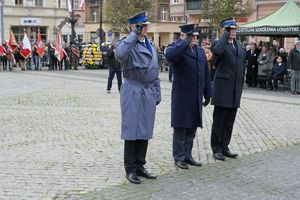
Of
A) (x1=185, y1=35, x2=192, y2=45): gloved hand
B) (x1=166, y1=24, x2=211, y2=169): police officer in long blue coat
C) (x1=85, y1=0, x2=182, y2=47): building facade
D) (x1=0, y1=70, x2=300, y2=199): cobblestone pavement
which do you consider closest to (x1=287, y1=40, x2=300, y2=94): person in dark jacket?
(x1=0, y1=70, x2=300, y2=199): cobblestone pavement

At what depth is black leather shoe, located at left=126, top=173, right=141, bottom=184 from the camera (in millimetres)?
6275

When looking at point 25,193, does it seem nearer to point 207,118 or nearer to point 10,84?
point 207,118

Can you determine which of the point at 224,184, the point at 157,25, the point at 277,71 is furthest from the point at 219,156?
the point at 157,25

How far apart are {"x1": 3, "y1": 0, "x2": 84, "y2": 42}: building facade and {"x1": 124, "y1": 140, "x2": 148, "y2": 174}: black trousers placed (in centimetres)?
4682

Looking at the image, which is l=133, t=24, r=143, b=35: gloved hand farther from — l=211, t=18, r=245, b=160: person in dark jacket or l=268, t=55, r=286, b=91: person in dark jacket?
l=268, t=55, r=286, b=91: person in dark jacket

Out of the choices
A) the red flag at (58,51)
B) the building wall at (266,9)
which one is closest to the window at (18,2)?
the building wall at (266,9)

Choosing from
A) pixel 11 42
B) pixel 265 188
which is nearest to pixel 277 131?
pixel 265 188

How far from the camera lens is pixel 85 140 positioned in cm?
893

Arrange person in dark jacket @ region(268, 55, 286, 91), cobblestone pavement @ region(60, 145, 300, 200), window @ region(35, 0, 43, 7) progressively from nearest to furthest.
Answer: cobblestone pavement @ region(60, 145, 300, 200) → person in dark jacket @ region(268, 55, 286, 91) → window @ region(35, 0, 43, 7)

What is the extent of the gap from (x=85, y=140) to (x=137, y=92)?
9.76ft

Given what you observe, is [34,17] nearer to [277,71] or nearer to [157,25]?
[157,25]

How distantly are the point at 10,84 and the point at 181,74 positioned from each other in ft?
46.1

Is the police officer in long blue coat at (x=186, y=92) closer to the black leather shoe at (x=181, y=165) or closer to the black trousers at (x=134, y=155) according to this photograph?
the black leather shoe at (x=181, y=165)

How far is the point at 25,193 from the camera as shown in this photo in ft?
19.1
